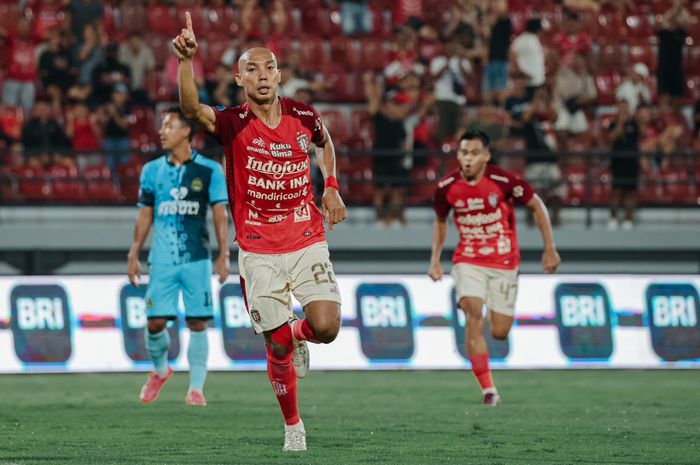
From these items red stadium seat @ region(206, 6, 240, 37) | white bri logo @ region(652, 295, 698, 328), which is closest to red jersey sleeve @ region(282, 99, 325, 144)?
white bri logo @ region(652, 295, 698, 328)

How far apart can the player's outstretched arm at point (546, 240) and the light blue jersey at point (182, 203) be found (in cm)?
265

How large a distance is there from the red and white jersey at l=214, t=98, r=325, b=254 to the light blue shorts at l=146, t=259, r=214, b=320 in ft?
9.83

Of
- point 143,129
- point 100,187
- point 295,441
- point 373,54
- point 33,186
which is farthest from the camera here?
point 373,54

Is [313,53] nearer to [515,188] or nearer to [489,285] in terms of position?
[515,188]

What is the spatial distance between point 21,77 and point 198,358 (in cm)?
841

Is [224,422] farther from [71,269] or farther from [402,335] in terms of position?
[71,269]

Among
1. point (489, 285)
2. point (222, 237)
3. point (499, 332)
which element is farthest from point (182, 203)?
point (499, 332)

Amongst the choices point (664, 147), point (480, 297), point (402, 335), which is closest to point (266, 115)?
point (480, 297)

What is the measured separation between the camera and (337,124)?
18344mm

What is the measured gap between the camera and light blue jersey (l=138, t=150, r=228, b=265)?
1088 cm

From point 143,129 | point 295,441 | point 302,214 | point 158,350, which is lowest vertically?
point 158,350

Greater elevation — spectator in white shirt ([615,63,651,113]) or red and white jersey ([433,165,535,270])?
spectator in white shirt ([615,63,651,113])

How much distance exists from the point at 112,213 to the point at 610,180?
6459 mm

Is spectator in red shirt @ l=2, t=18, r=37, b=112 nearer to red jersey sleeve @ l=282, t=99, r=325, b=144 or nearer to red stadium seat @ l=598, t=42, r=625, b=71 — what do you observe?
red stadium seat @ l=598, t=42, r=625, b=71
